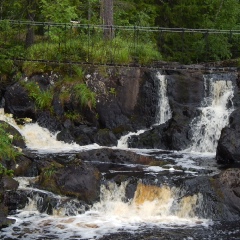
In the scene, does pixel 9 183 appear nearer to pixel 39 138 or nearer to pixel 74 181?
pixel 74 181

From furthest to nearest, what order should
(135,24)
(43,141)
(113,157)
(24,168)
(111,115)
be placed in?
(135,24) → (111,115) → (43,141) → (113,157) → (24,168)

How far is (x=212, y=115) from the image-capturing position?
19625 mm

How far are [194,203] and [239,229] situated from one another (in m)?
1.47

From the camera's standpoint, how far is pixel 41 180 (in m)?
14.4

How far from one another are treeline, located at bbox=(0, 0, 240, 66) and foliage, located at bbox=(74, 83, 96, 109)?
147 cm

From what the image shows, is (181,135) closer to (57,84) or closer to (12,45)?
(57,84)

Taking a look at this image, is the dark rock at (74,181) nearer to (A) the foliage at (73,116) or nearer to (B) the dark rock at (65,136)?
(B) the dark rock at (65,136)

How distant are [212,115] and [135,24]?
7290 millimetres

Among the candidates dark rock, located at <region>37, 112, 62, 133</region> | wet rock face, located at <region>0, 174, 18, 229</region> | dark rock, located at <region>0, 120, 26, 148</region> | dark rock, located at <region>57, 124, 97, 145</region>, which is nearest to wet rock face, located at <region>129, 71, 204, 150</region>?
dark rock, located at <region>57, 124, 97, 145</region>

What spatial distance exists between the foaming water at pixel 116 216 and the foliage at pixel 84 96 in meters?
5.93

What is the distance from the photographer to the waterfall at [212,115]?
62.3ft

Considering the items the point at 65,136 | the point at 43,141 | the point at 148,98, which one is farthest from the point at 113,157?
the point at 148,98

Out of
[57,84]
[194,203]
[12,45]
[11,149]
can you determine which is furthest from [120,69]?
[194,203]

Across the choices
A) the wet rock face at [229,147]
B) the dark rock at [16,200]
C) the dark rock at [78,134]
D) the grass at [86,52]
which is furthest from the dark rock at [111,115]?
the dark rock at [16,200]
